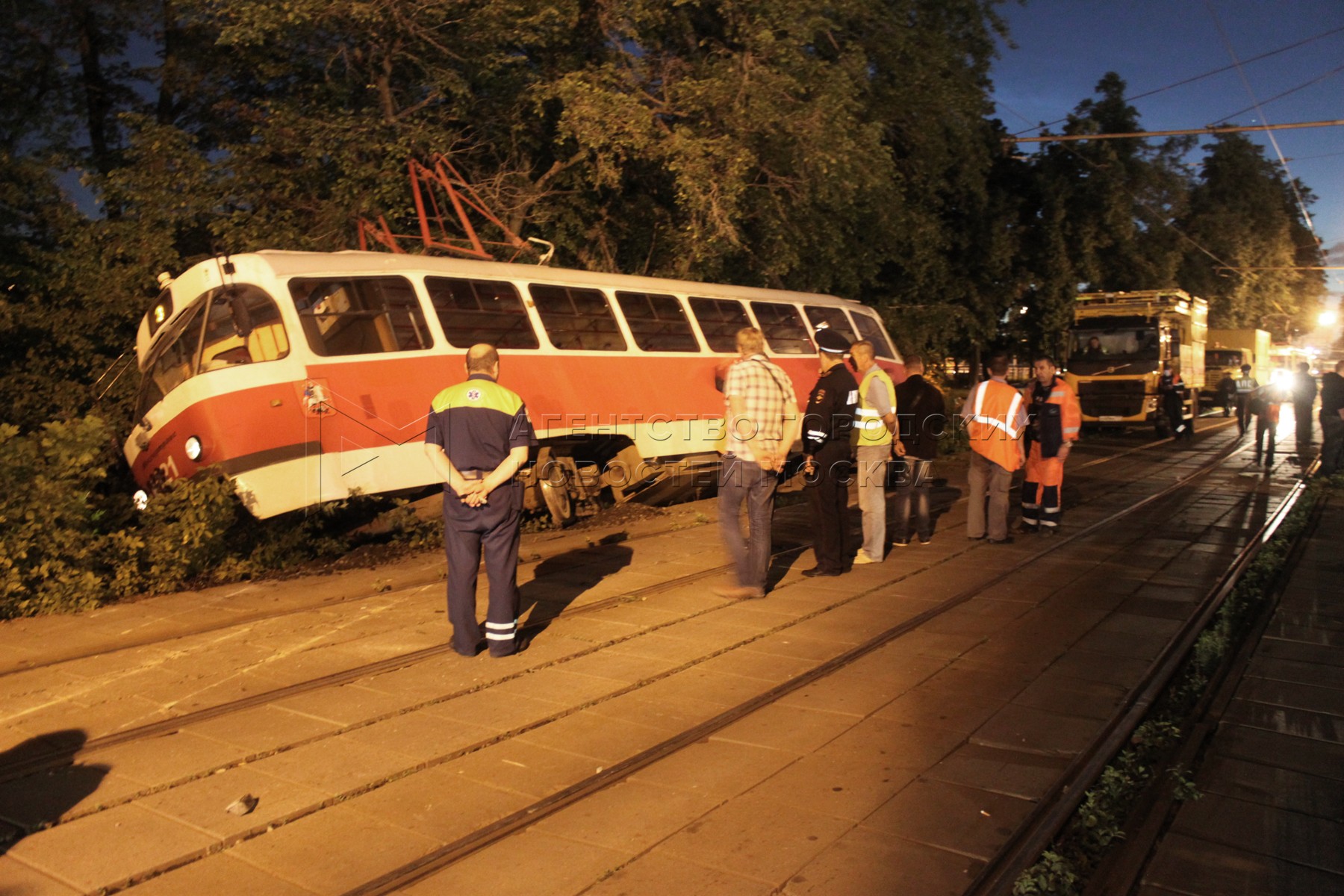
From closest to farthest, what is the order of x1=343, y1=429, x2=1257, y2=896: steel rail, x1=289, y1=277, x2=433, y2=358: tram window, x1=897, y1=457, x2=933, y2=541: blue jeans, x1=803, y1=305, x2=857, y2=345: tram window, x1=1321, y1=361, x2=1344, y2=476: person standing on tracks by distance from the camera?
x1=343, y1=429, x2=1257, y2=896: steel rail → x1=289, y1=277, x2=433, y2=358: tram window → x1=897, y1=457, x2=933, y2=541: blue jeans → x1=1321, y1=361, x2=1344, y2=476: person standing on tracks → x1=803, y1=305, x2=857, y2=345: tram window

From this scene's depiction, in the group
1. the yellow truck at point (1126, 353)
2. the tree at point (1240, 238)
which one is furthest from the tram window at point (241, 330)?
the tree at point (1240, 238)

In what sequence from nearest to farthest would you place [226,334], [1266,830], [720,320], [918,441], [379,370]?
[1266,830] → [226,334] → [379,370] → [918,441] → [720,320]

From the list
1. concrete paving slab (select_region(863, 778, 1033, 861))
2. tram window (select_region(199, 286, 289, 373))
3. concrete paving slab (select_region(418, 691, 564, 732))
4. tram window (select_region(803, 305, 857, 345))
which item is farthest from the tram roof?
concrete paving slab (select_region(863, 778, 1033, 861))

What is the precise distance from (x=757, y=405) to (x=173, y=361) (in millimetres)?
5499

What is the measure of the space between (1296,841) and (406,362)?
791 centimetres

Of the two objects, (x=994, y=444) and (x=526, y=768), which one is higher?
(x=994, y=444)

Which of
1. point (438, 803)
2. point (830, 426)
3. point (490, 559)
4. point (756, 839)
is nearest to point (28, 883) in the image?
point (438, 803)

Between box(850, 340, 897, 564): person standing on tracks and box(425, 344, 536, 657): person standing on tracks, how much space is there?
379 centimetres

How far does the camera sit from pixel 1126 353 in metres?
26.6

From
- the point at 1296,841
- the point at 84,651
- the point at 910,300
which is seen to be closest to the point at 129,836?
the point at 84,651

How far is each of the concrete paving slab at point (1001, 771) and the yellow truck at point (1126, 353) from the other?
23.8 meters

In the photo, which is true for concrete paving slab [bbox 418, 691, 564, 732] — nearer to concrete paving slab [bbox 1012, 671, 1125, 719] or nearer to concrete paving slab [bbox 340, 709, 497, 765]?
concrete paving slab [bbox 340, 709, 497, 765]

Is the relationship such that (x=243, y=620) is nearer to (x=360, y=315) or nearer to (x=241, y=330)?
(x=241, y=330)

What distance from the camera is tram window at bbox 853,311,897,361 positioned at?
55.9 feet
